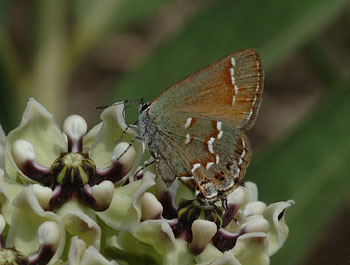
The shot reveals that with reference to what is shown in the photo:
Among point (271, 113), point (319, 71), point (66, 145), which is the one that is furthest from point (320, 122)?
point (271, 113)

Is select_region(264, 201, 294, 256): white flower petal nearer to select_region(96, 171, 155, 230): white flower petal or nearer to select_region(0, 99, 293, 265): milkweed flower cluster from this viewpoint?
select_region(0, 99, 293, 265): milkweed flower cluster

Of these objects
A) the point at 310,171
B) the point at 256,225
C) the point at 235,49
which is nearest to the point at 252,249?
the point at 256,225

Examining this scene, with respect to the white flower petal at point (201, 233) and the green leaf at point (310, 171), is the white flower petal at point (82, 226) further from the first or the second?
the green leaf at point (310, 171)

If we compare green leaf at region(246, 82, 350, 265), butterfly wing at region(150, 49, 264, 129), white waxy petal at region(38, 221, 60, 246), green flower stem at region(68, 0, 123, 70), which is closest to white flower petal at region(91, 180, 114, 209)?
white waxy petal at region(38, 221, 60, 246)

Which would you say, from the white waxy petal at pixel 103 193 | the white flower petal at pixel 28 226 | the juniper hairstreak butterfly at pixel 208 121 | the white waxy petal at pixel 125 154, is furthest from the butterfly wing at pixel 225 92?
the white flower petal at pixel 28 226

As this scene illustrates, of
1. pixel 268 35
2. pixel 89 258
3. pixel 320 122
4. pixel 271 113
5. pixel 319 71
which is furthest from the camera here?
pixel 271 113

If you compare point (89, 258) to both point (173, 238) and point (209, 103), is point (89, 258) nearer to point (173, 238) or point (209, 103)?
point (173, 238)
